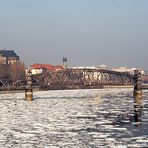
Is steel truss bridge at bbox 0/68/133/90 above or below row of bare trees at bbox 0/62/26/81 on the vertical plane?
below

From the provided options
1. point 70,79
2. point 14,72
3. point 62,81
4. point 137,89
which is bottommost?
point 137,89

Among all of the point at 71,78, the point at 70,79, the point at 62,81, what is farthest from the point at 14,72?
the point at 62,81

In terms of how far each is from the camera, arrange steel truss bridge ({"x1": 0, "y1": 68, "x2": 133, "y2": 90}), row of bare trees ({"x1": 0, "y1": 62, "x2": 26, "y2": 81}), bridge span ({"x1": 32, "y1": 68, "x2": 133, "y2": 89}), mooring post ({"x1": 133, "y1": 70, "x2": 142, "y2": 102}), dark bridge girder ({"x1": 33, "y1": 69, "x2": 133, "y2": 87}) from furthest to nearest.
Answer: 1. row of bare trees ({"x1": 0, "y1": 62, "x2": 26, "y2": 81})
2. dark bridge girder ({"x1": 33, "y1": 69, "x2": 133, "y2": 87})
3. bridge span ({"x1": 32, "y1": 68, "x2": 133, "y2": 89})
4. steel truss bridge ({"x1": 0, "y1": 68, "x2": 133, "y2": 90})
5. mooring post ({"x1": 133, "y1": 70, "x2": 142, "y2": 102})

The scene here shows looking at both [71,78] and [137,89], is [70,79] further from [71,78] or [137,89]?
[137,89]

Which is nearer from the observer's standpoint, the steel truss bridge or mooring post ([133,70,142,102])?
mooring post ([133,70,142,102])

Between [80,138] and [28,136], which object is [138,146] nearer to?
[80,138]

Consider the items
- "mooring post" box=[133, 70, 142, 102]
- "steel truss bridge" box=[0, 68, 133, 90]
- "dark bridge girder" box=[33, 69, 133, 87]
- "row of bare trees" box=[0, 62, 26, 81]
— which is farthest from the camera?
"row of bare trees" box=[0, 62, 26, 81]

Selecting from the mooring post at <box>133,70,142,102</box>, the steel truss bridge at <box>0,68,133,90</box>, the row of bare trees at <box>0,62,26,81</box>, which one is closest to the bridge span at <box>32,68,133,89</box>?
the steel truss bridge at <box>0,68,133,90</box>

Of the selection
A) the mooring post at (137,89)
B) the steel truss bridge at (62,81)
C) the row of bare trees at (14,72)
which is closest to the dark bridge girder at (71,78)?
the steel truss bridge at (62,81)

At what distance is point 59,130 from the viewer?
2708 centimetres

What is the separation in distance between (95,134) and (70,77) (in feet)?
275

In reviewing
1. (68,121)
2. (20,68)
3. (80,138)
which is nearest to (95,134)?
(80,138)

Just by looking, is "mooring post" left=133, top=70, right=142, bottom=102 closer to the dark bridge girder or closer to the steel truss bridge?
the steel truss bridge

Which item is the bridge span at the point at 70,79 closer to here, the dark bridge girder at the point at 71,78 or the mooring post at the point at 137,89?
the dark bridge girder at the point at 71,78
